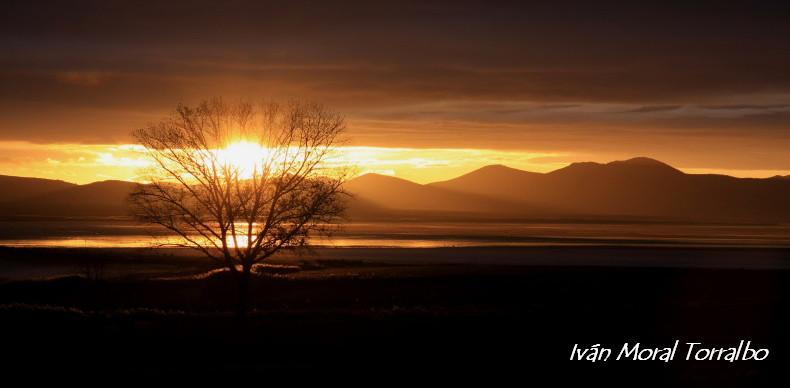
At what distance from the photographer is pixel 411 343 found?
29.4 meters

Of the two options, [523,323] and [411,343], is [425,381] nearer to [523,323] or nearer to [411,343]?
[411,343]

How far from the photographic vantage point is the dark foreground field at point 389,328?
24625mm

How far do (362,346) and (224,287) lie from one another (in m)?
19.8

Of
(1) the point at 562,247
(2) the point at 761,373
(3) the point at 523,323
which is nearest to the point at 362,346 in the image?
(3) the point at 523,323

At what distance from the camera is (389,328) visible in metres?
32.3

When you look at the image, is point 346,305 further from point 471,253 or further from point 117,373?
point 471,253

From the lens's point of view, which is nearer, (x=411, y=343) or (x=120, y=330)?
(x=411, y=343)

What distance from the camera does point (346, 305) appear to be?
43469 mm

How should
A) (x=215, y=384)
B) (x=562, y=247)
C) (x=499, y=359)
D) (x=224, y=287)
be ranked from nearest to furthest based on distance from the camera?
(x=215, y=384) < (x=499, y=359) < (x=224, y=287) < (x=562, y=247)

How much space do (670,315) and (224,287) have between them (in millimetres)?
23318

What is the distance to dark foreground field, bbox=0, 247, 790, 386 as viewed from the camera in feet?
80.8

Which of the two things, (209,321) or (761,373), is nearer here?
(761,373)

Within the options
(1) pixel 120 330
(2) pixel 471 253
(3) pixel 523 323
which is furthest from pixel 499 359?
(2) pixel 471 253

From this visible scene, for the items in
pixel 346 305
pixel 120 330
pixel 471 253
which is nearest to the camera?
pixel 120 330
